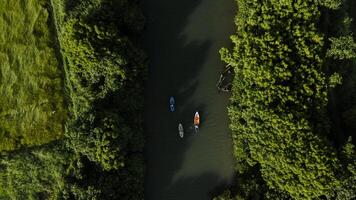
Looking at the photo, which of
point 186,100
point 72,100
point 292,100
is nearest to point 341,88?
point 292,100

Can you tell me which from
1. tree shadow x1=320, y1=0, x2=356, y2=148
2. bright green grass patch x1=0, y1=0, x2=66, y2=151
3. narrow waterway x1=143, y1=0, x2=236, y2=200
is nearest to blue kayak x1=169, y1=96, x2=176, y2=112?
narrow waterway x1=143, y1=0, x2=236, y2=200

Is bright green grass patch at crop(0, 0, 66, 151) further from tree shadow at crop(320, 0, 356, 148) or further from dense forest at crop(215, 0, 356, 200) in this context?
tree shadow at crop(320, 0, 356, 148)

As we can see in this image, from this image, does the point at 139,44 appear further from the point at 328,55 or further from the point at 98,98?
the point at 328,55

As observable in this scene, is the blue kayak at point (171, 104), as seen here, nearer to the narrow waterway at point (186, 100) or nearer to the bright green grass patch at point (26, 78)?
the narrow waterway at point (186, 100)

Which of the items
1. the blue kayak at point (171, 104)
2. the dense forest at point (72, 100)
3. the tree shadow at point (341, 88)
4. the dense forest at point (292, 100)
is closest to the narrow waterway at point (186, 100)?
the blue kayak at point (171, 104)

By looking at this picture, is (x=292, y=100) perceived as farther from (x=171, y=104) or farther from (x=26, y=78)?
(x=26, y=78)

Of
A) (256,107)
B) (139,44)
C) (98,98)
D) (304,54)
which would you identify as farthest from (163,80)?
(304,54)
